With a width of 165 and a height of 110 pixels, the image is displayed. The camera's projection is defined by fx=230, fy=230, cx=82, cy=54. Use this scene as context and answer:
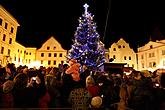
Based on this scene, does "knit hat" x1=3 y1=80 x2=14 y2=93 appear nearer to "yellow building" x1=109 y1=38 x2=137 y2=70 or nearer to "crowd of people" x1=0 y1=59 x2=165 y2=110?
"crowd of people" x1=0 y1=59 x2=165 y2=110

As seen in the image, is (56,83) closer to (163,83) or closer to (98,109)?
(98,109)

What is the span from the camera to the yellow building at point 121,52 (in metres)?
56.3

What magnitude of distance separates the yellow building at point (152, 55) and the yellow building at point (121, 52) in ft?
7.56

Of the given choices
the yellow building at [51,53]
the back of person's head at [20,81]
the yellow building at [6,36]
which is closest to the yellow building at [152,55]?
the yellow building at [51,53]

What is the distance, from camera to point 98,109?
593 centimetres

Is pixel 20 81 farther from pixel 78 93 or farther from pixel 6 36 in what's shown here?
pixel 6 36

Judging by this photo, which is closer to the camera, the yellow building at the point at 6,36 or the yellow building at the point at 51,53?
the yellow building at the point at 6,36

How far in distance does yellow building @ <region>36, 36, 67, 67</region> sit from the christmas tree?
2943cm

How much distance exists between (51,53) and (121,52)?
1740cm

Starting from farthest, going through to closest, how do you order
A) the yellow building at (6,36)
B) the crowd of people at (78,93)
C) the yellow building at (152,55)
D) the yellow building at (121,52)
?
the yellow building at (121,52) → the yellow building at (152,55) → the yellow building at (6,36) → the crowd of people at (78,93)

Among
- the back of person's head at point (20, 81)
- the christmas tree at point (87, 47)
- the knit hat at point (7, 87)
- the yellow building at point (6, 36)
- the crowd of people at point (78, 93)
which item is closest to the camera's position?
the crowd of people at point (78, 93)

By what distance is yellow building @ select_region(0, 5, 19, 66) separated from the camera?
37287 mm

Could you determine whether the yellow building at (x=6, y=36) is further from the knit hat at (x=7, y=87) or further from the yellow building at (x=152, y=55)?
the knit hat at (x=7, y=87)

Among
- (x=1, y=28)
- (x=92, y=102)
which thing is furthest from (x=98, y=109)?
(x=1, y=28)
